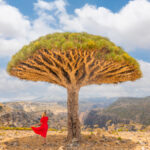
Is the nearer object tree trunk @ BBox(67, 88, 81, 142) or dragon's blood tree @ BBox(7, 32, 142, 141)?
dragon's blood tree @ BBox(7, 32, 142, 141)

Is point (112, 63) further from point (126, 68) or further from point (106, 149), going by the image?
point (106, 149)

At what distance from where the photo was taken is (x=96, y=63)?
28.5 ft

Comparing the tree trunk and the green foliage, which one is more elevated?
the green foliage

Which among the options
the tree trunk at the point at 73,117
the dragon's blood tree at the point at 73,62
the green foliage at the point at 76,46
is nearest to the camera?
the green foliage at the point at 76,46

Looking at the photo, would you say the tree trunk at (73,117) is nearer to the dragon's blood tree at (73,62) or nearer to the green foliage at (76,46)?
the dragon's blood tree at (73,62)

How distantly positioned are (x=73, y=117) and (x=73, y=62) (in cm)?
307

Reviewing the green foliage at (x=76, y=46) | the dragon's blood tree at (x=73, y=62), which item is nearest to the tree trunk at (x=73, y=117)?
the dragon's blood tree at (x=73, y=62)

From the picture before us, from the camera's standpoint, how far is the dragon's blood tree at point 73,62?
7.76 metres

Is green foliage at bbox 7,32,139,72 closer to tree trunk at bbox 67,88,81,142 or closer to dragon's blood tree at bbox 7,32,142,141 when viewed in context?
dragon's blood tree at bbox 7,32,142,141

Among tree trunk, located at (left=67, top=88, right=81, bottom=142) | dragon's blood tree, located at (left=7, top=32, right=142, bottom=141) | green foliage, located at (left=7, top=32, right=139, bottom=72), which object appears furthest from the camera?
tree trunk, located at (left=67, top=88, right=81, bottom=142)

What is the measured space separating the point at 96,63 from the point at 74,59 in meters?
1.30

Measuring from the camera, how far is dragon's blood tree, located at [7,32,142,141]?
7.76 metres

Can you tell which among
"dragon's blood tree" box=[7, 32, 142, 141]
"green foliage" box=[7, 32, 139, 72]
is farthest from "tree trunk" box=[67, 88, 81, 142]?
"green foliage" box=[7, 32, 139, 72]

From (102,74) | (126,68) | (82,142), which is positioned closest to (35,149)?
(82,142)
